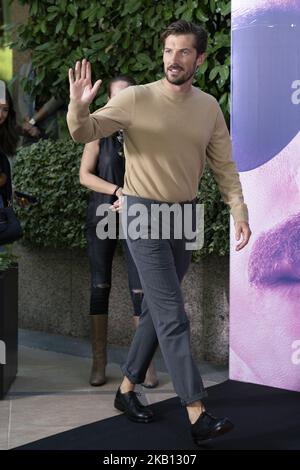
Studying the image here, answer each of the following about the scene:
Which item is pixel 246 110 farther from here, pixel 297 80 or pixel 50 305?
pixel 50 305

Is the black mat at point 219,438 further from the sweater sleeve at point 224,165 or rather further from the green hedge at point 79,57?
the green hedge at point 79,57

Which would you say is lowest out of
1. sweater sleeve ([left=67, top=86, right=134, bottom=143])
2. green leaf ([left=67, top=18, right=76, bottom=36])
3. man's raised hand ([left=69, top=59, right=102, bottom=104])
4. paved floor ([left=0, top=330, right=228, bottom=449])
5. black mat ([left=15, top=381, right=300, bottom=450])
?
paved floor ([left=0, top=330, right=228, bottom=449])

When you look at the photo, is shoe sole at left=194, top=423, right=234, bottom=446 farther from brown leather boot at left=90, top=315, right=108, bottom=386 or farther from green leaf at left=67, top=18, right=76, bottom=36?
green leaf at left=67, top=18, right=76, bottom=36

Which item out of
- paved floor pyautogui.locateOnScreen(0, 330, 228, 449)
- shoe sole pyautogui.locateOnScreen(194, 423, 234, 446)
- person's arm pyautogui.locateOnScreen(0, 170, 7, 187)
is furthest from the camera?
person's arm pyautogui.locateOnScreen(0, 170, 7, 187)

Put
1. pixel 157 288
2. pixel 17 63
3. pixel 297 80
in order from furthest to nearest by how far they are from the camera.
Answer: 1. pixel 17 63
2. pixel 297 80
3. pixel 157 288

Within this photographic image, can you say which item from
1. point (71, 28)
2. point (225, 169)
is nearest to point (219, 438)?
point (225, 169)

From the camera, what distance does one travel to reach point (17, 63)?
905cm

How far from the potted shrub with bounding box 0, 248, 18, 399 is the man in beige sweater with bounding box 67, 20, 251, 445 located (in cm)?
108

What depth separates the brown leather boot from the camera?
5277 mm

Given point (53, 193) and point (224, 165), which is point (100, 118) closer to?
point (224, 165)

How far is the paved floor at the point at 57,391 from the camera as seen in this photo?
437 cm

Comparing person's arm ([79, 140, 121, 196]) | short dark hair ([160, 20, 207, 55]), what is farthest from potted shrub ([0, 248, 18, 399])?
short dark hair ([160, 20, 207, 55])

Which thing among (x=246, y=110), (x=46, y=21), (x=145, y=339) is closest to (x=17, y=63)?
(x=46, y=21)
